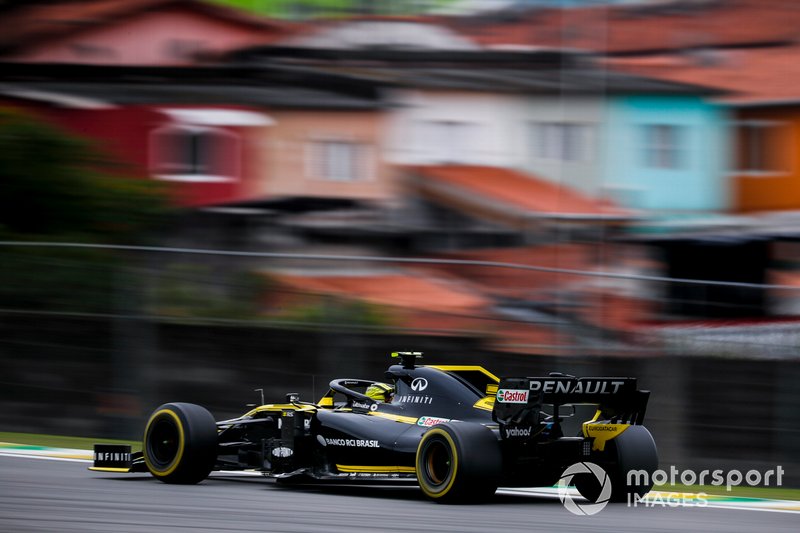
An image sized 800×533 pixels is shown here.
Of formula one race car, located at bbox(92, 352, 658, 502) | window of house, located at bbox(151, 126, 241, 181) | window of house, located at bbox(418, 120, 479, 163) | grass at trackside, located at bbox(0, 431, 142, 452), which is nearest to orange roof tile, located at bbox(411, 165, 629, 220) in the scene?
window of house, located at bbox(418, 120, 479, 163)

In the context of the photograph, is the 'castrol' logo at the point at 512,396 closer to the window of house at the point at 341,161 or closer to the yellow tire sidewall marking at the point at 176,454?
the yellow tire sidewall marking at the point at 176,454

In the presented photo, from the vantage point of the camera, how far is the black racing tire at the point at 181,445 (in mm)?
10523

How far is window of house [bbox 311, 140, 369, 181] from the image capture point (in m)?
25.1

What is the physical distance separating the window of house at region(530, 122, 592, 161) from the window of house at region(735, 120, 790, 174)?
111 inches

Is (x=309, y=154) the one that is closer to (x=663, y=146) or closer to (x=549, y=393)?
(x=663, y=146)

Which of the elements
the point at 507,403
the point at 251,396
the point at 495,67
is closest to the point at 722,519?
the point at 507,403

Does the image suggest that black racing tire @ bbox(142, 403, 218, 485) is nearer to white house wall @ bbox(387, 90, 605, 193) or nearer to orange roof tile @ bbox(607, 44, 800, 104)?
white house wall @ bbox(387, 90, 605, 193)

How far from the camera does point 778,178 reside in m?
24.7

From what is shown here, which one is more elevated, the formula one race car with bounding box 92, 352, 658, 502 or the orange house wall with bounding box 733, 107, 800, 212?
the orange house wall with bounding box 733, 107, 800, 212

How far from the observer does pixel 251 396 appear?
1543 centimetres

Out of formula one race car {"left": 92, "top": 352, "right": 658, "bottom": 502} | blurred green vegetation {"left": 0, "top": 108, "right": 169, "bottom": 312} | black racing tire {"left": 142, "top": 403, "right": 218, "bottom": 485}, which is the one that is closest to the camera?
formula one race car {"left": 92, "top": 352, "right": 658, "bottom": 502}

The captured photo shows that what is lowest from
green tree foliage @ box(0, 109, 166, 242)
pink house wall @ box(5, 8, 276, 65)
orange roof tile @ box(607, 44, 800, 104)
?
green tree foliage @ box(0, 109, 166, 242)

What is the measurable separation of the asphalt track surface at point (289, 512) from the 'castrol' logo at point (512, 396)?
28.7 inches

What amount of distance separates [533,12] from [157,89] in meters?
7.16
